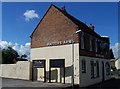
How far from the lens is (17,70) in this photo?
3434 cm

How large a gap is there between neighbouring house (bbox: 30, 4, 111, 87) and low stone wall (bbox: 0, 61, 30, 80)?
1070 millimetres

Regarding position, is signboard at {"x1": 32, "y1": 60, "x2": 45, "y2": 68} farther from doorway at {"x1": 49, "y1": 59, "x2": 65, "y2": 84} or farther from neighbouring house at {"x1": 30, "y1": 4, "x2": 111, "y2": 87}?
doorway at {"x1": 49, "y1": 59, "x2": 65, "y2": 84}

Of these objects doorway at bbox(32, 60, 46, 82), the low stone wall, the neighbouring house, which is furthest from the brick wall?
the low stone wall

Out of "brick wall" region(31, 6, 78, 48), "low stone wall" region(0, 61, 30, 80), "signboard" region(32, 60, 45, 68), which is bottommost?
"low stone wall" region(0, 61, 30, 80)

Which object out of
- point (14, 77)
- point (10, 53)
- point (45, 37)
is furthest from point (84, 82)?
point (10, 53)

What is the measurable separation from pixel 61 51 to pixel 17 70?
8423mm

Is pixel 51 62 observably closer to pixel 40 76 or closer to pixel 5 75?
pixel 40 76

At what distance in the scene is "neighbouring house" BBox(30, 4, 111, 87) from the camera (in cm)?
2842

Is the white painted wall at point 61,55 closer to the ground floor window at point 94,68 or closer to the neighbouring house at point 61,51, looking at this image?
the neighbouring house at point 61,51

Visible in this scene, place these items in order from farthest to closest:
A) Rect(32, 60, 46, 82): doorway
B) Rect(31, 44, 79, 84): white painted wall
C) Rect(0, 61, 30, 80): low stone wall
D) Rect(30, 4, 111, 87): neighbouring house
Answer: Rect(0, 61, 30, 80): low stone wall → Rect(32, 60, 46, 82): doorway → Rect(30, 4, 111, 87): neighbouring house → Rect(31, 44, 79, 84): white painted wall

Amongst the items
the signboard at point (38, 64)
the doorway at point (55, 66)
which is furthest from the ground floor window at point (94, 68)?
the signboard at point (38, 64)

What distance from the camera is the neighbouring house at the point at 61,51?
28422 mm

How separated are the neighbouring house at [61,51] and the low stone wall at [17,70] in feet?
3.51

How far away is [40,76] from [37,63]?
1766 millimetres
